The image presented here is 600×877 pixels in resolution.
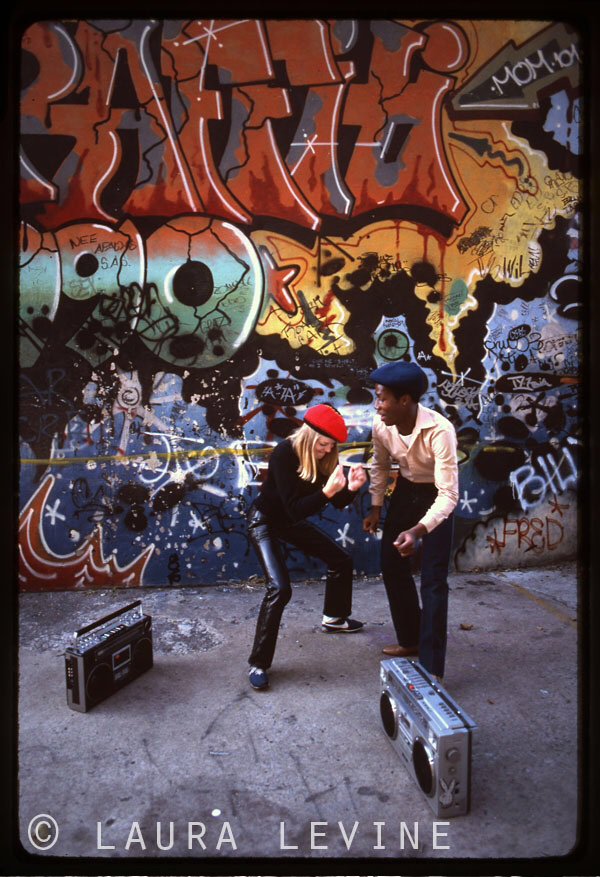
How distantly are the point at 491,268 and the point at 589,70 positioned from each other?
14.5 ft

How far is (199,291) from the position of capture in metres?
6.02

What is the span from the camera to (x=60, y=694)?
432 centimetres

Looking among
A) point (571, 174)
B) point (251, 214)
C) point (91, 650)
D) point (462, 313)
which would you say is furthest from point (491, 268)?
point (91, 650)

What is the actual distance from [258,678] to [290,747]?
2.26 feet

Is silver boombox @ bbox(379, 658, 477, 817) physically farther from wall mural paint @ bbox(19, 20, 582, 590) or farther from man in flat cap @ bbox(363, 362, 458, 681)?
wall mural paint @ bbox(19, 20, 582, 590)

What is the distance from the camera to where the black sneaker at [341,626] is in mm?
5203

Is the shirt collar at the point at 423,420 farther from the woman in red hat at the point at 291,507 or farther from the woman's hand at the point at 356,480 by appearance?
the woman's hand at the point at 356,480

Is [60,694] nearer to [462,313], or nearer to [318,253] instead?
[318,253]

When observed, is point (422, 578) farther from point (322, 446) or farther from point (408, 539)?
point (322, 446)

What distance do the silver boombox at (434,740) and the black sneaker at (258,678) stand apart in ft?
3.52

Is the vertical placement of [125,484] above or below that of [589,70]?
below

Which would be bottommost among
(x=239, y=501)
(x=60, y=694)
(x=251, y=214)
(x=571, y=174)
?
(x=60, y=694)

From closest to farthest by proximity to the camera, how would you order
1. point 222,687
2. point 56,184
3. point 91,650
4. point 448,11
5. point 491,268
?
point 448,11, point 91,650, point 222,687, point 56,184, point 491,268

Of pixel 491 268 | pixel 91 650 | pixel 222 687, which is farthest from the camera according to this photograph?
pixel 491 268
